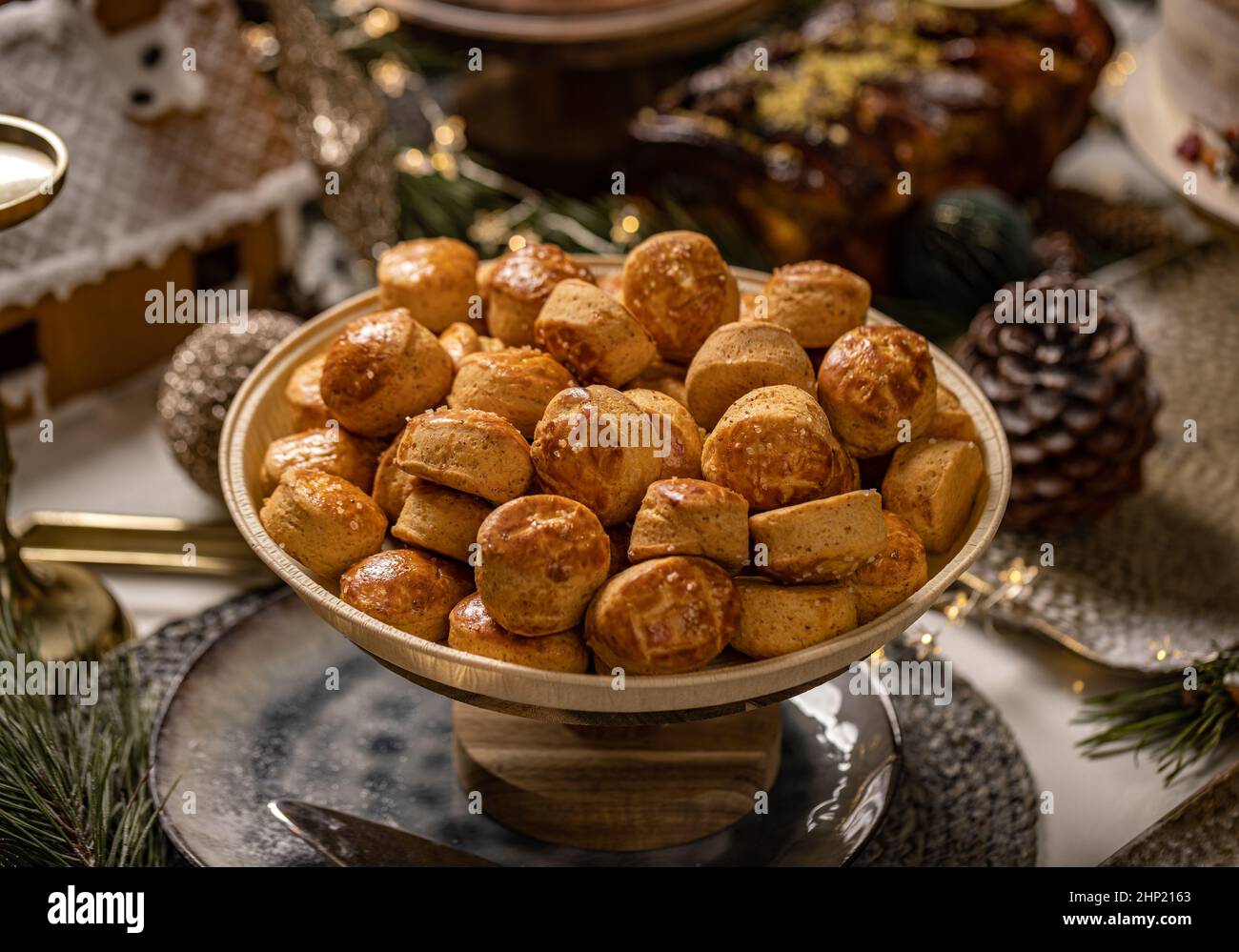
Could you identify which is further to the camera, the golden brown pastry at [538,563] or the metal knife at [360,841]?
the metal knife at [360,841]

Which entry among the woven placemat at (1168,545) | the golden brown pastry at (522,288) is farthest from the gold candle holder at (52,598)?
the woven placemat at (1168,545)

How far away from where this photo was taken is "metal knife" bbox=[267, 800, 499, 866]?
0.91 metres

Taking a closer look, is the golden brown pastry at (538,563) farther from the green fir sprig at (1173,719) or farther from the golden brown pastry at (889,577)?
the green fir sprig at (1173,719)

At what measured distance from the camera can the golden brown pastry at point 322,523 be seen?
0.82m

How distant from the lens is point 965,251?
59.4 inches

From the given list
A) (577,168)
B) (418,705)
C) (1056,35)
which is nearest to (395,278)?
(418,705)

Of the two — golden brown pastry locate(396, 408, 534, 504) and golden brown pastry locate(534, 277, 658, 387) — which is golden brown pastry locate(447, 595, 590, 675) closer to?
golden brown pastry locate(396, 408, 534, 504)

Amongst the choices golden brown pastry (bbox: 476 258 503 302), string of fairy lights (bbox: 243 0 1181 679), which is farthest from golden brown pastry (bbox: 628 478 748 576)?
string of fairy lights (bbox: 243 0 1181 679)

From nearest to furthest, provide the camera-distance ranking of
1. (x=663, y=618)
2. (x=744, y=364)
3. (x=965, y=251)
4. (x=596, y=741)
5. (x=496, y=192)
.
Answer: (x=663, y=618) < (x=744, y=364) < (x=596, y=741) < (x=965, y=251) < (x=496, y=192)

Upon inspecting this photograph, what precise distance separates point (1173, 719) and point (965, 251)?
2.06 ft

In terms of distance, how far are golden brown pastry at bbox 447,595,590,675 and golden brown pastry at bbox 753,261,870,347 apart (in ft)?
0.86

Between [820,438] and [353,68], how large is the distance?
2.83 feet

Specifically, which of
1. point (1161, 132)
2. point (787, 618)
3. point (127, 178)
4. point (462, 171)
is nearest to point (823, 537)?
point (787, 618)

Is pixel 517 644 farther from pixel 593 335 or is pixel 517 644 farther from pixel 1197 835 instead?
pixel 1197 835
